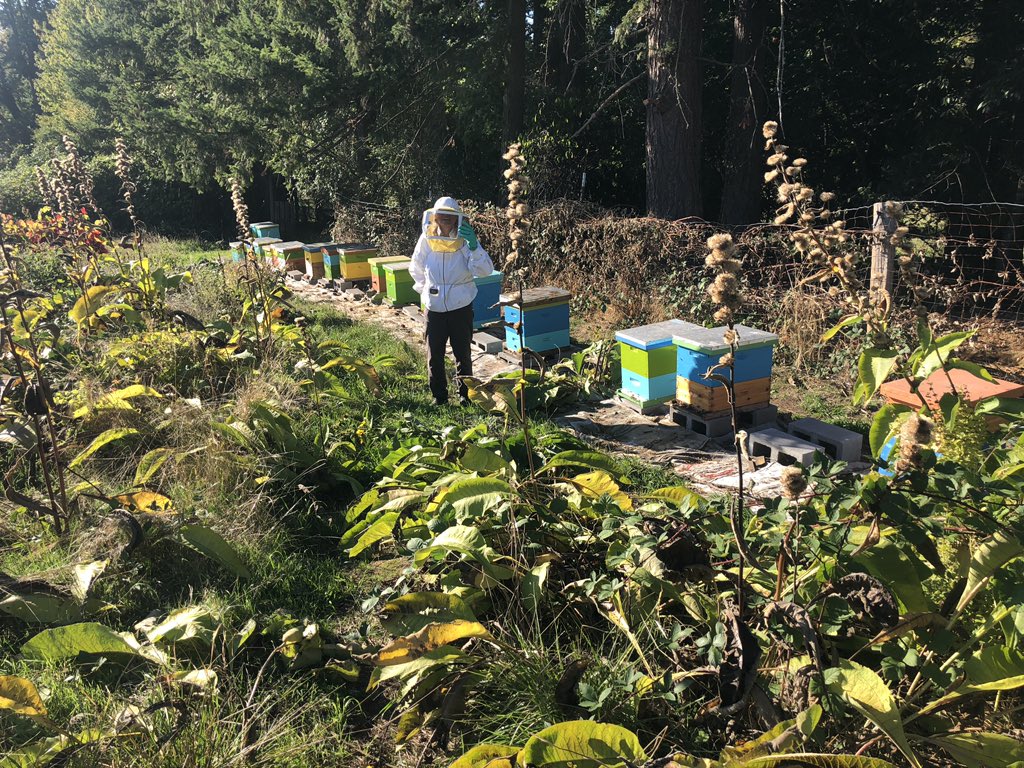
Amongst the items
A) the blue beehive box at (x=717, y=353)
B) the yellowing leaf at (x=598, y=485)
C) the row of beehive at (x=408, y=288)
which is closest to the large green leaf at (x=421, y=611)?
the yellowing leaf at (x=598, y=485)

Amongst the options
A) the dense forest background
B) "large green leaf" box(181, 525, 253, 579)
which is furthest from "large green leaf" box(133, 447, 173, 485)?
the dense forest background

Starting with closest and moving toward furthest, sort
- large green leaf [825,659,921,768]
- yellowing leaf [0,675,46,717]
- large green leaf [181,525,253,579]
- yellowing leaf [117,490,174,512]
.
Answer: large green leaf [825,659,921,768] → yellowing leaf [0,675,46,717] → large green leaf [181,525,253,579] → yellowing leaf [117,490,174,512]

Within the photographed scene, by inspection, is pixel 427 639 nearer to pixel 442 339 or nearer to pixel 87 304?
pixel 442 339

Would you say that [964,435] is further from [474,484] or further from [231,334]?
[231,334]

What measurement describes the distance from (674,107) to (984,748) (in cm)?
918

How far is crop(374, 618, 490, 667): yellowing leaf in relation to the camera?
224 centimetres

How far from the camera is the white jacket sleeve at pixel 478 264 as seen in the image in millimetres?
5589

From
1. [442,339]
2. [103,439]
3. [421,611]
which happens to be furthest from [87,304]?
[421,611]

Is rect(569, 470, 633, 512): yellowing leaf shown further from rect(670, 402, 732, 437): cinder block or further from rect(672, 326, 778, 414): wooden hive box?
rect(670, 402, 732, 437): cinder block

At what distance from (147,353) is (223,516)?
216 centimetres

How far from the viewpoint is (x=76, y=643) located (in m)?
2.48

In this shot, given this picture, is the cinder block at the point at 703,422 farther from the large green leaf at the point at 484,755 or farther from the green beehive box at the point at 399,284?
the green beehive box at the point at 399,284

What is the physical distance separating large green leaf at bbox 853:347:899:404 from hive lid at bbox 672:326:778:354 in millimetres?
2492

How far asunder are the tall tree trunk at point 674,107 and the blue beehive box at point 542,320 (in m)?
4.04
